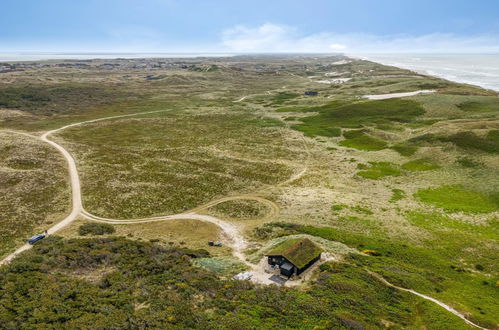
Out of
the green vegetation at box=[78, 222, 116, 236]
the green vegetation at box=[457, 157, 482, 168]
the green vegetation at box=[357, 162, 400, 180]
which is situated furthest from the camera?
the green vegetation at box=[457, 157, 482, 168]

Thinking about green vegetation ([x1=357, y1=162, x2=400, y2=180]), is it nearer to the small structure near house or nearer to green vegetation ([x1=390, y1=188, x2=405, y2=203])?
green vegetation ([x1=390, y1=188, x2=405, y2=203])

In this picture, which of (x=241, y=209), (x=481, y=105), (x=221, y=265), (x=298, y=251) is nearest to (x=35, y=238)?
(x=221, y=265)

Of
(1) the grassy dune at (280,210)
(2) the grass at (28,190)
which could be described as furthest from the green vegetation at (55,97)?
A: (2) the grass at (28,190)

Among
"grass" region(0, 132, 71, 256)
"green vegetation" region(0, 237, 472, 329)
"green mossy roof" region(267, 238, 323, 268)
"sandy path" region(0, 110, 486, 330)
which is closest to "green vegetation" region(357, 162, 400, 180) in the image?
"sandy path" region(0, 110, 486, 330)

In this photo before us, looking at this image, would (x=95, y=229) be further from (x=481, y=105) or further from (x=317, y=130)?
(x=481, y=105)

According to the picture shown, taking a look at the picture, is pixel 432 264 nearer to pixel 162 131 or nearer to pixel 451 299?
pixel 451 299

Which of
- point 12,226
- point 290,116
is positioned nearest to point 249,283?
point 12,226

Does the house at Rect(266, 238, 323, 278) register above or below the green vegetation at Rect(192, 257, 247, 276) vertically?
above
